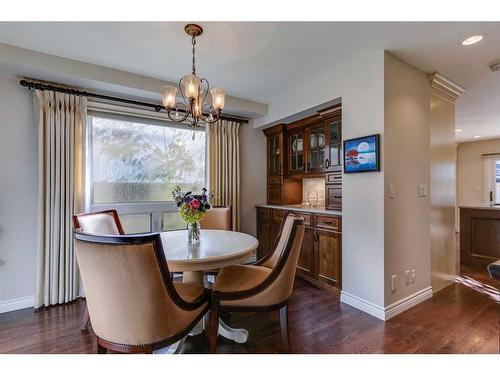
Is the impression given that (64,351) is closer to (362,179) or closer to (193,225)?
(193,225)

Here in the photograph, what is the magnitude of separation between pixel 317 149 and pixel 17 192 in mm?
3314


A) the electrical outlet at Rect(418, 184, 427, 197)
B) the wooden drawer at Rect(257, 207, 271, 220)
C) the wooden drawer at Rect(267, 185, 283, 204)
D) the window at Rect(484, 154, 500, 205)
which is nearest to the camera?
the electrical outlet at Rect(418, 184, 427, 197)

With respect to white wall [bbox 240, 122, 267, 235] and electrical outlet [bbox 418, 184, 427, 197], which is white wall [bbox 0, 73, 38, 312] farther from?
electrical outlet [bbox 418, 184, 427, 197]

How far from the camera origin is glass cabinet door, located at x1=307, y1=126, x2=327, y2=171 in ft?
10.6

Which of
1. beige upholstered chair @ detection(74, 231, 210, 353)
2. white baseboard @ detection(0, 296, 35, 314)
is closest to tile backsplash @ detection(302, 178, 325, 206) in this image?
beige upholstered chair @ detection(74, 231, 210, 353)

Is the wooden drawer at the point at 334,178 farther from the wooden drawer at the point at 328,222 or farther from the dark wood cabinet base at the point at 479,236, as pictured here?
the dark wood cabinet base at the point at 479,236

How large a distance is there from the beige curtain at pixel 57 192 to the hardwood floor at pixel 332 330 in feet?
0.77

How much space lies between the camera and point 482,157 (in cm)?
612

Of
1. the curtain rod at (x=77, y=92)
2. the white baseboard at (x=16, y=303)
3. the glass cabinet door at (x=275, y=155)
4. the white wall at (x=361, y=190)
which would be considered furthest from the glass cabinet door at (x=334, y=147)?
the white baseboard at (x=16, y=303)

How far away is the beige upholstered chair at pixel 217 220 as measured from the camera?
2896 millimetres

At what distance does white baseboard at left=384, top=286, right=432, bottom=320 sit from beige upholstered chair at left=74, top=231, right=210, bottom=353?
186cm

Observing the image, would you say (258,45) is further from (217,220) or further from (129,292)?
(129,292)

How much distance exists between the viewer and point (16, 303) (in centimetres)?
239

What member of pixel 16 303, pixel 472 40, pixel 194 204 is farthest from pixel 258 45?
pixel 16 303
